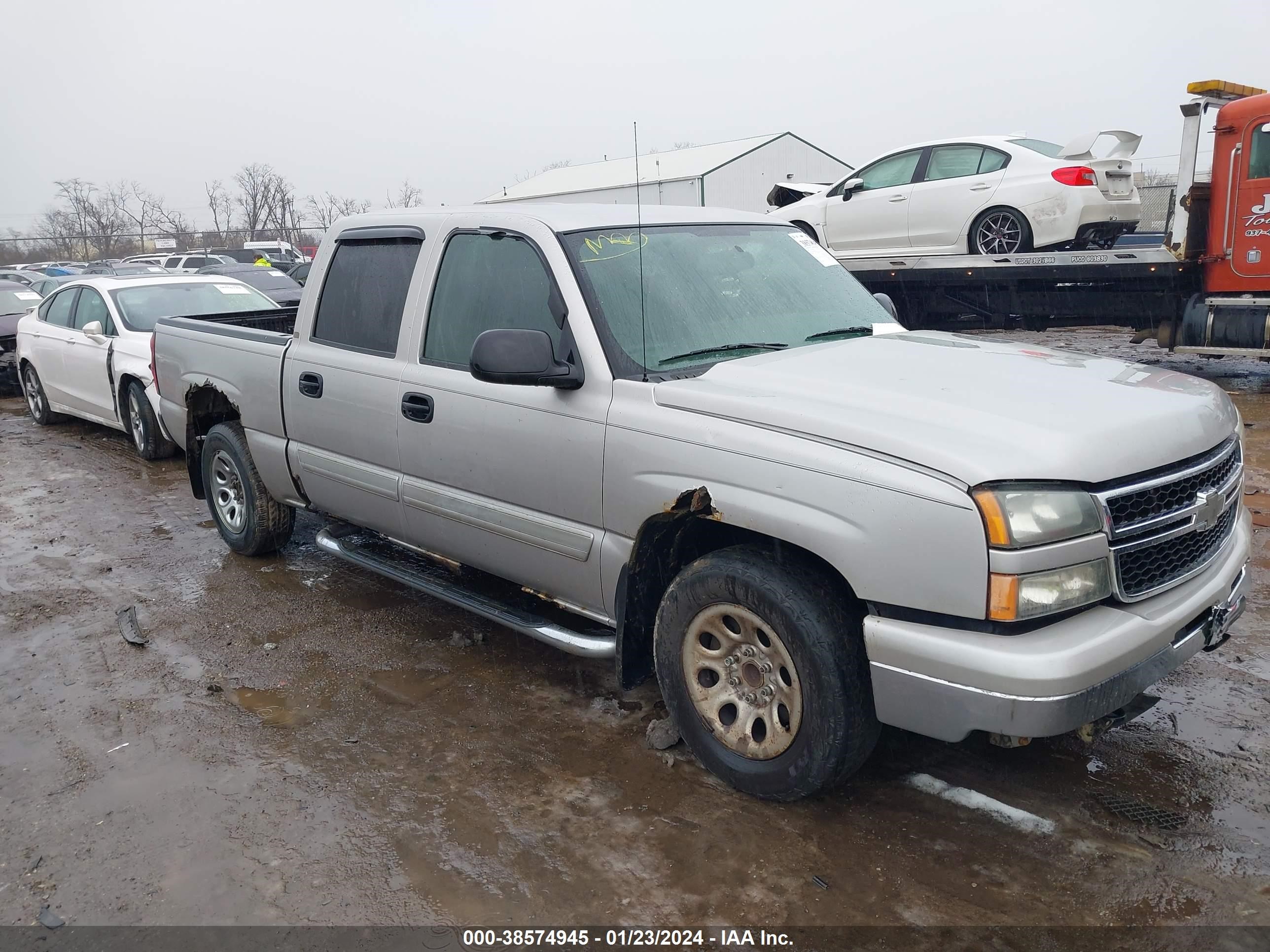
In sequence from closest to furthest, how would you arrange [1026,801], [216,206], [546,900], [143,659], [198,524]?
[546,900] → [1026,801] → [143,659] → [198,524] → [216,206]

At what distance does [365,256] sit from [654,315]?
1.72 meters

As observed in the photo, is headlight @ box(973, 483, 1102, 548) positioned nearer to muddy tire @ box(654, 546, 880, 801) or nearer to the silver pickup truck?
the silver pickup truck

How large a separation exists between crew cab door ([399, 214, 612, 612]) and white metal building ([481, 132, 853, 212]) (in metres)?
33.4

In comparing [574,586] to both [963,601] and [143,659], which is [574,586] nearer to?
[963,601]

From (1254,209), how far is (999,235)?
7.85 feet

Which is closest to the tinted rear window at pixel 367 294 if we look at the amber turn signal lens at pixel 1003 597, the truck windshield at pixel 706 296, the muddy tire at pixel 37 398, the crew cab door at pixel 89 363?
the truck windshield at pixel 706 296

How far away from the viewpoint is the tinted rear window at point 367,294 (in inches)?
173

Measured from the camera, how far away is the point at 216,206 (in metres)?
64.8

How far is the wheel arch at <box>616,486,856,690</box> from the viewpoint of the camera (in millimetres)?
3332

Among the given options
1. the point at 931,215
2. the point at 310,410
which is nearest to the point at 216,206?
the point at 931,215

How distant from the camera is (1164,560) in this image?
9.65 ft

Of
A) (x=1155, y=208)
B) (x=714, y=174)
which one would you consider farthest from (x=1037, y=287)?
(x=714, y=174)

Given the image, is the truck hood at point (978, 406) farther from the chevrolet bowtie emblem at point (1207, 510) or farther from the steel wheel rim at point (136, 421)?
A: the steel wheel rim at point (136, 421)

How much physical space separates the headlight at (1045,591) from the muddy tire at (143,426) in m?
7.92
